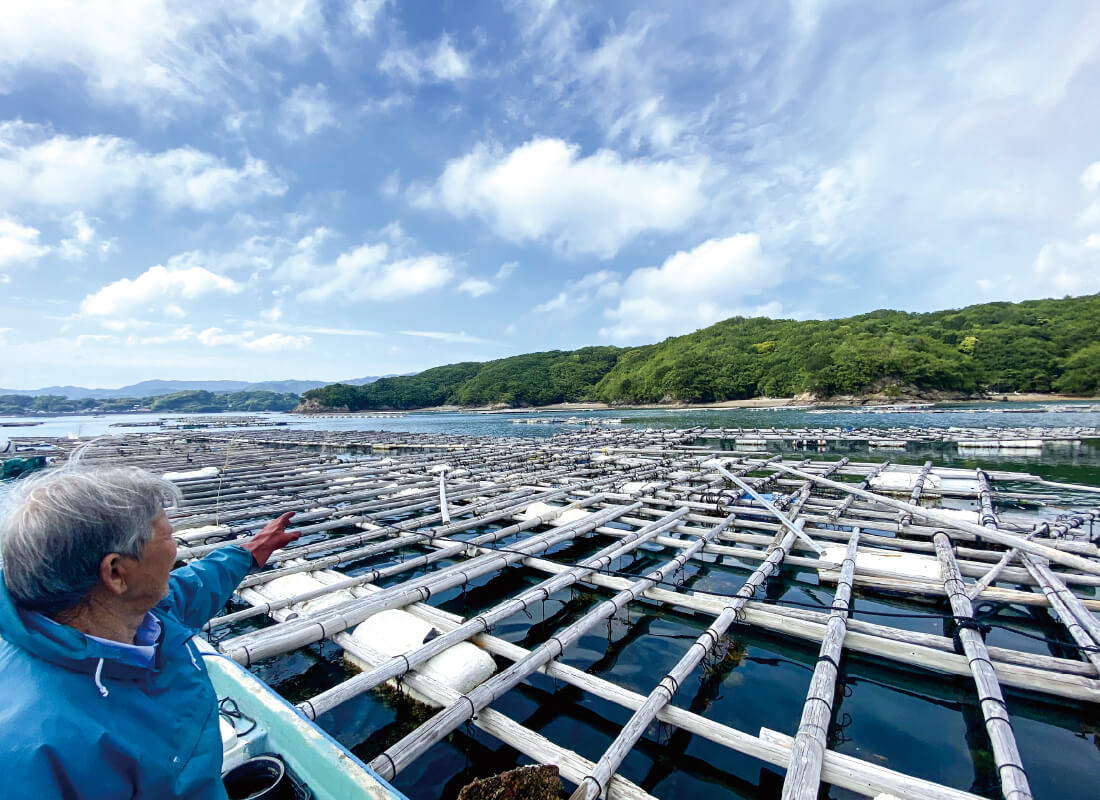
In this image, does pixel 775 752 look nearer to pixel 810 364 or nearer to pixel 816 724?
pixel 816 724

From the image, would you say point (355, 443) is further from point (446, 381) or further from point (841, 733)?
point (446, 381)

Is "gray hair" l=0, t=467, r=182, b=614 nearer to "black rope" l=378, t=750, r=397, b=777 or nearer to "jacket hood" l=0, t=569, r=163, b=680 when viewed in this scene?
"jacket hood" l=0, t=569, r=163, b=680

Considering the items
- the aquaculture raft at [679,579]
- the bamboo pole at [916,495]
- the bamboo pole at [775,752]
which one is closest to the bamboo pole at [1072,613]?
the aquaculture raft at [679,579]

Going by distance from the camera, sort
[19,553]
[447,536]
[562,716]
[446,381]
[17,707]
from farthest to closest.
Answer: [446,381]
[447,536]
[562,716]
[19,553]
[17,707]

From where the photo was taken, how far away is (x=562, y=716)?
5.48 metres

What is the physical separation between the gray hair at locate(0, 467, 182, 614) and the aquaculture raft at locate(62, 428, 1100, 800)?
3066mm

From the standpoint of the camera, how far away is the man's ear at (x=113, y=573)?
6.33 ft

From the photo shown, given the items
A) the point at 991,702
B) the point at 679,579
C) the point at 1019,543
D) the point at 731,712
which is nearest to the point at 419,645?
the point at 731,712

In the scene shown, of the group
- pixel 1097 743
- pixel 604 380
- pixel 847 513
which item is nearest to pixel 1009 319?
pixel 604 380

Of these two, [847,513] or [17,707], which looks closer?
[17,707]

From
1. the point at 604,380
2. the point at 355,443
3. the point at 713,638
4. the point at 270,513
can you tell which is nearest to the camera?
the point at 713,638

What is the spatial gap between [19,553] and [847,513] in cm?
1477

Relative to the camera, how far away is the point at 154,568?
82.7 inches

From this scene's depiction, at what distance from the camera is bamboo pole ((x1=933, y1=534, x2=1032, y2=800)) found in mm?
3617
